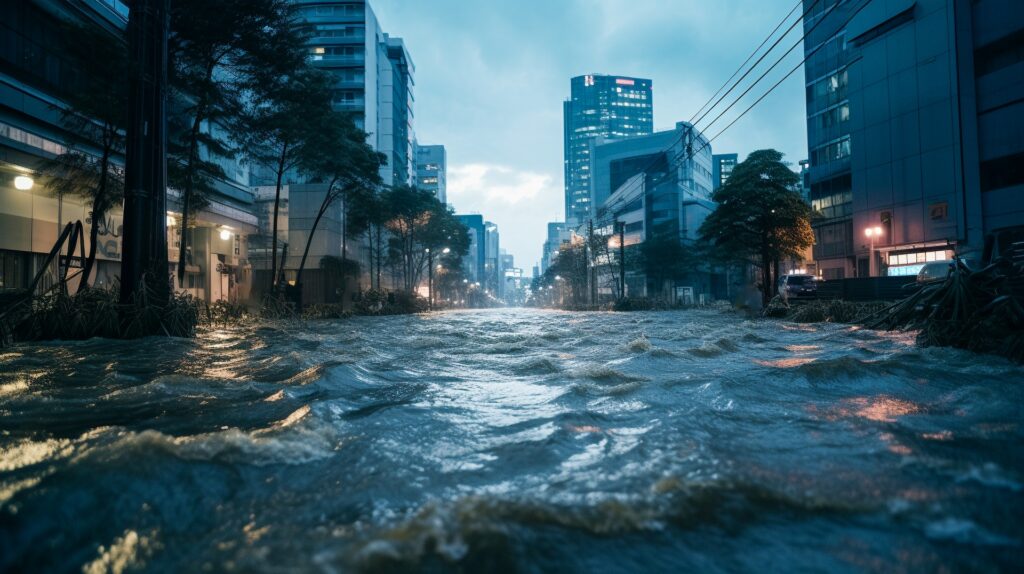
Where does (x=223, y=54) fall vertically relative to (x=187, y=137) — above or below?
above

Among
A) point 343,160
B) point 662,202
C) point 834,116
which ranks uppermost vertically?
point 834,116

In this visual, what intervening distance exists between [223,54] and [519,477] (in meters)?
16.6

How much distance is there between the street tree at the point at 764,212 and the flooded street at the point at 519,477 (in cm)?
2236

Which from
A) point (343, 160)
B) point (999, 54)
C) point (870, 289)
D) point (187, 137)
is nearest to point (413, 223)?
point (343, 160)

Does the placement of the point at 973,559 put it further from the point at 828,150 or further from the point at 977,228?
the point at 828,150

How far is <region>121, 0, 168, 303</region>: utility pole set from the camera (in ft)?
31.2

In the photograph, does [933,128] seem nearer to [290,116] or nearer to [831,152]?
[831,152]

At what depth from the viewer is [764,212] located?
24203 millimetres

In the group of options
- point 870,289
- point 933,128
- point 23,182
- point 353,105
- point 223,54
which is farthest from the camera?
point 353,105

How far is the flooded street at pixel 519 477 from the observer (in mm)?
1338

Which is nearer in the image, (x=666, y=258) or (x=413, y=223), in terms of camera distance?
(x=413, y=223)

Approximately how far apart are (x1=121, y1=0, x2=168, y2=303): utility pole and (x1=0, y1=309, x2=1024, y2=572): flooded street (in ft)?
21.9

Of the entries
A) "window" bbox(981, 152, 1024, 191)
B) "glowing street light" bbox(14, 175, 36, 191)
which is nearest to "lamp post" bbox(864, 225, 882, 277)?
"window" bbox(981, 152, 1024, 191)

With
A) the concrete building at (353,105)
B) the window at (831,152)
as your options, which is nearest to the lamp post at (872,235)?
the window at (831,152)
